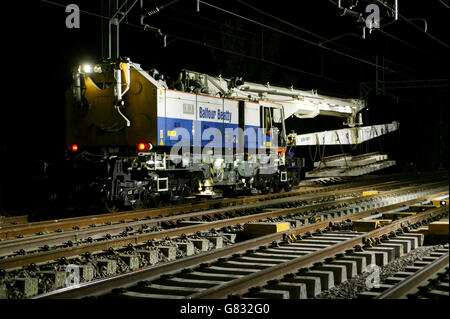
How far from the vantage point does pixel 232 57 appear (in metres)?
29.7

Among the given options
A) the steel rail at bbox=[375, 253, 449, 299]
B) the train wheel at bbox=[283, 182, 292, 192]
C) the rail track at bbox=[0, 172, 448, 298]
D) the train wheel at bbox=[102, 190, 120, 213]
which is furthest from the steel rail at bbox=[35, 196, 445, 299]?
the train wheel at bbox=[283, 182, 292, 192]

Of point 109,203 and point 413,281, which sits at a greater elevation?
point 109,203

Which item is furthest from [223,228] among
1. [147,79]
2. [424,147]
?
[424,147]

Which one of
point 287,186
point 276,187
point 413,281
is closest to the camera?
point 413,281

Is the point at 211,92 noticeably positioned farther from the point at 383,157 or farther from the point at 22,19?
the point at 383,157

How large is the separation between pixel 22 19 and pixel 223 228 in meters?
11.7

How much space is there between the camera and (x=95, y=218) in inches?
453

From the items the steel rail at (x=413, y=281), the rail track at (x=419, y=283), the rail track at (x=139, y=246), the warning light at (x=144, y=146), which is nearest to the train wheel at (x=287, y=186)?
the rail track at (x=139, y=246)

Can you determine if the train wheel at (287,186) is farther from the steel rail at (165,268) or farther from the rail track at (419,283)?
the rail track at (419,283)

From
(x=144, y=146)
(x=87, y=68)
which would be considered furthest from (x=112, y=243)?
(x=87, y=68)

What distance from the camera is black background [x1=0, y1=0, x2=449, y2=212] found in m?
17.9

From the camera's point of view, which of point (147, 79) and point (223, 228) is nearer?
point (223, 228)

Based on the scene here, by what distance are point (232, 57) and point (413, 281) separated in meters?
24.7

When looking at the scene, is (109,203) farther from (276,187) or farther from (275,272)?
(275,272)
